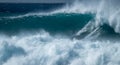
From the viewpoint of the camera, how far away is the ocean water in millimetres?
14727

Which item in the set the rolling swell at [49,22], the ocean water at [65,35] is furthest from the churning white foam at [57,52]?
the rolling swell at [49,22]

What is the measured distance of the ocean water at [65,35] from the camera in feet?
48.3

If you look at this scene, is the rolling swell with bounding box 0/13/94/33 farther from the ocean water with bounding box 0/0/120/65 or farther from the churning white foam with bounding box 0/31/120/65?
the churning white foam with bounding box 0/31/120/65

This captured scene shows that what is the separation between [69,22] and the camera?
20281 millimetres

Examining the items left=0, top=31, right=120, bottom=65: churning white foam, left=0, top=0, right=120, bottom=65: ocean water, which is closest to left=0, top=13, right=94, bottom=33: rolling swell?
left=0, top=0, right=120, bottom=65: ocean water

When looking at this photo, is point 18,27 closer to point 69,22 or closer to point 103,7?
point 69,22

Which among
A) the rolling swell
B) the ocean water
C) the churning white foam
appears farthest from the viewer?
the rolling swell

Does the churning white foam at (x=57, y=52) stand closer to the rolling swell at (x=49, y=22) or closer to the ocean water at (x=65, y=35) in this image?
the ocean water at (x=65, y=35)

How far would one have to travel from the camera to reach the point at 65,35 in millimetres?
18359

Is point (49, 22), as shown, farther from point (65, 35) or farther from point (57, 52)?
point (57, 52)

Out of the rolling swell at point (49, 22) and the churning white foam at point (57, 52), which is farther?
the rolling swell at point (49, 22)

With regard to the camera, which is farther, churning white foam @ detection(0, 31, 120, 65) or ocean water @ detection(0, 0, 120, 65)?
ocean water @ detection(0, 0, 120, 65)

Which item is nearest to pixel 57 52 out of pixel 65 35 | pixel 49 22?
pixel 65 35

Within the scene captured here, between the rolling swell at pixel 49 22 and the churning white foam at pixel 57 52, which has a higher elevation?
the churning white foam at pixel 57 52
